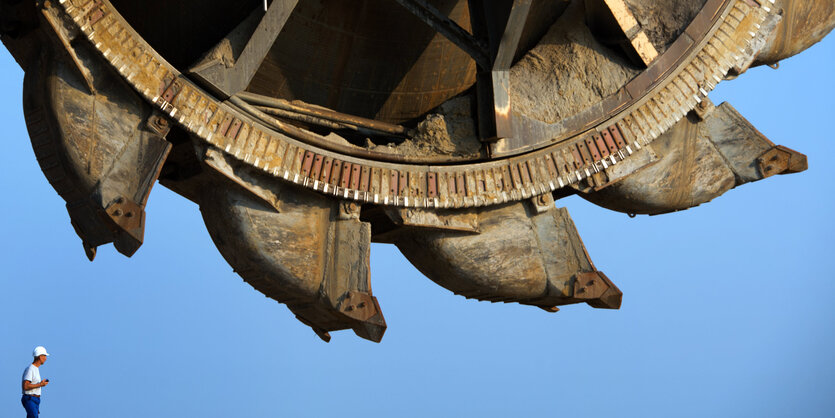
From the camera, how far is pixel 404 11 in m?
10.3

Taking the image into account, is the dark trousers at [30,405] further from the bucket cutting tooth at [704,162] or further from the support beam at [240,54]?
the bucket cutting tooth at [704,162]

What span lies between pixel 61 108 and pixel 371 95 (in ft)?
8.12

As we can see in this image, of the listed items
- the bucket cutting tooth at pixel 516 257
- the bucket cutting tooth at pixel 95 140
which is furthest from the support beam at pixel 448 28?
the bucket cutting tooth at pixel 95 140

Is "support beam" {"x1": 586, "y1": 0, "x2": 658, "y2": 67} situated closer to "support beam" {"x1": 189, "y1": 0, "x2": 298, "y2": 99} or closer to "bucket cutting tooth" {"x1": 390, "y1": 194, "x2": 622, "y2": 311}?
"bucket cutting tooth" {"x1": 390, "y1": 194, "x2": 622, "y2": 311}

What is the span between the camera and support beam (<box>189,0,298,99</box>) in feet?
30.0

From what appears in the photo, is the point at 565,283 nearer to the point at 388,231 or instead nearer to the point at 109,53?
the point at 388,231

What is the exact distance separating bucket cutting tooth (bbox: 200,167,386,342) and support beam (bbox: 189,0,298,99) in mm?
673

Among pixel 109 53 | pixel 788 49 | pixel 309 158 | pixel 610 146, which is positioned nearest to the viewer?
pixel 109 53

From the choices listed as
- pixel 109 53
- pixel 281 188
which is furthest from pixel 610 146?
pixel 109 53

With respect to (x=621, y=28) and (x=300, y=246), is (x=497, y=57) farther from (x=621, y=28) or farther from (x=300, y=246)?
(x=300, y=246)

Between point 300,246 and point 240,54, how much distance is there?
1.32 m

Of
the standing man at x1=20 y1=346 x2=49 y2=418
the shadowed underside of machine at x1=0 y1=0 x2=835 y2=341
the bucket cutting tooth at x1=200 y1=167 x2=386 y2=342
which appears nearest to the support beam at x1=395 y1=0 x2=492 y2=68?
the shadowed underside of machine at x1=0 y1=0 x2=835 y2=341

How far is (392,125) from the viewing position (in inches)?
401

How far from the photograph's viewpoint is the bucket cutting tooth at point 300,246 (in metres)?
9.45
